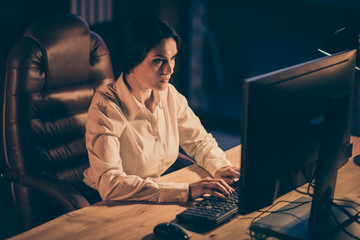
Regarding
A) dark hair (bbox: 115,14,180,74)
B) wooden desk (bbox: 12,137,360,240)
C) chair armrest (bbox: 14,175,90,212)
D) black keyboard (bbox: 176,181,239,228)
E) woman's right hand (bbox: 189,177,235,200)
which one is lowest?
chair armrest (bbox: 14,175,90,212)

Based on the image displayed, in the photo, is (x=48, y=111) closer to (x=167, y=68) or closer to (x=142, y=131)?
(x=142, y=131)

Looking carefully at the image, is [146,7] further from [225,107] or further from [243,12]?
[225,107]

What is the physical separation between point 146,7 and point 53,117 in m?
2.25

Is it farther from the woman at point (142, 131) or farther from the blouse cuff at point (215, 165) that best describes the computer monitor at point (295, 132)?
the blouse cuff at point (215, 165)

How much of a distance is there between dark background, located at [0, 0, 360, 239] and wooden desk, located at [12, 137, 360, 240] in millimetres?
1839

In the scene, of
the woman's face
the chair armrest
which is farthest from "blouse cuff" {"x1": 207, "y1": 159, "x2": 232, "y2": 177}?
the chair armrest

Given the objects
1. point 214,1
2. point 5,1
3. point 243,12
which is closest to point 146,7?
point 214,1

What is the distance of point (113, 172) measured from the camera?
1.58 metres

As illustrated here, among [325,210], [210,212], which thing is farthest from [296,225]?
[210,212]

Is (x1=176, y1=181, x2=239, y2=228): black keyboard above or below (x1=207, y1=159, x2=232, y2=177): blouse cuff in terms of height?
above

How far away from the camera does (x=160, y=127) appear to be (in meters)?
1.88

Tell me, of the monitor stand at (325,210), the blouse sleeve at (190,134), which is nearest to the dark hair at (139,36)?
the blouse sleeve at (190,134)

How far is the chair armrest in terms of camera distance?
5.56ft

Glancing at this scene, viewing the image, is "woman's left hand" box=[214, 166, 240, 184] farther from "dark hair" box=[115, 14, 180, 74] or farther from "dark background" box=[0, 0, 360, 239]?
"dark background" box=[0, 0, 360, 239]
